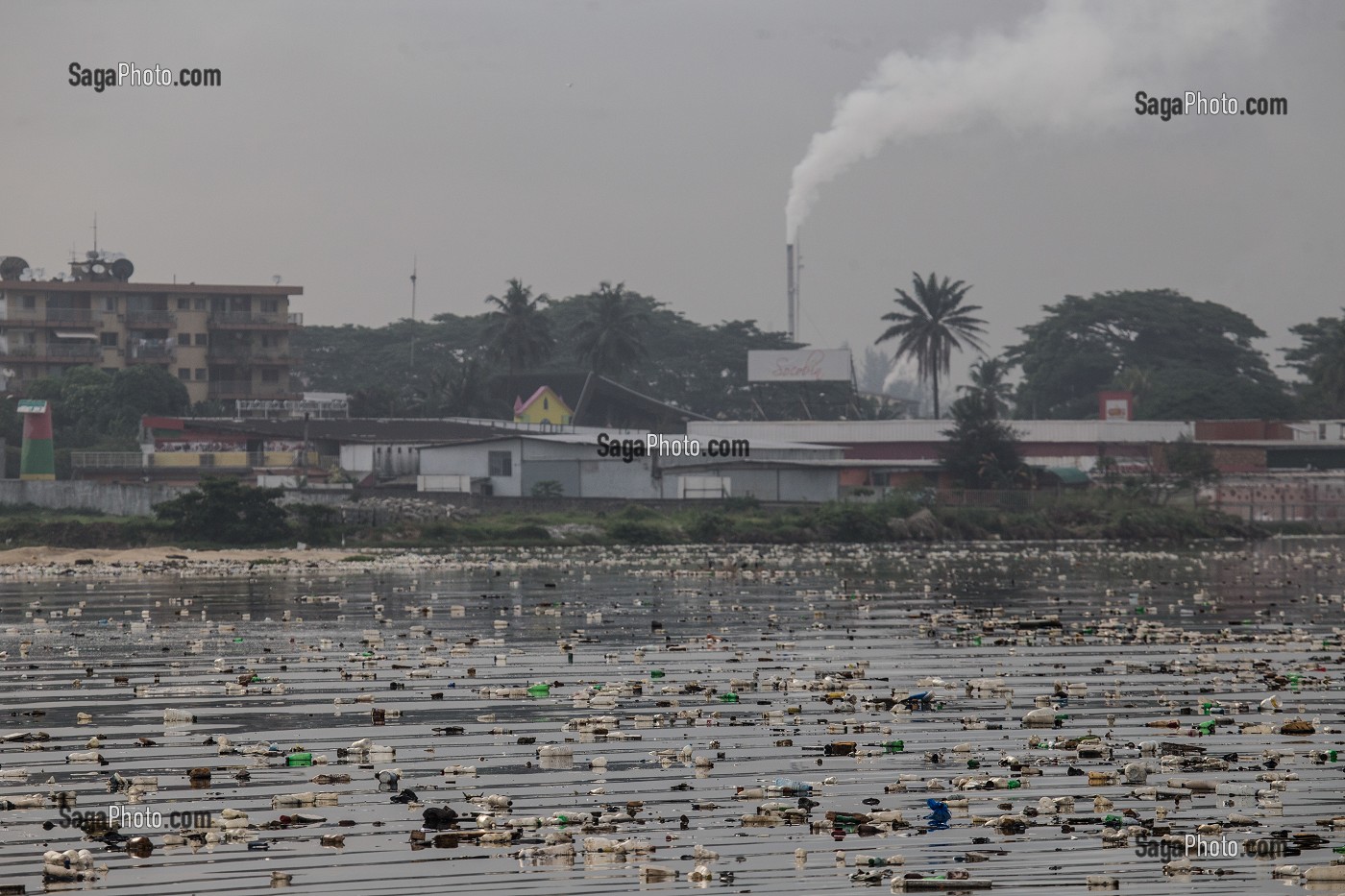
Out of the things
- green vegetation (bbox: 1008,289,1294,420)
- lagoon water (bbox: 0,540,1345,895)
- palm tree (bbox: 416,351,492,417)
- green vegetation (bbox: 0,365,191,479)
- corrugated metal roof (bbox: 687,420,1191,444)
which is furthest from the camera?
green vegetation (bbox: 1008,289,1294,420)

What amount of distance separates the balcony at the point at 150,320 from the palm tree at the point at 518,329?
21.8 meters

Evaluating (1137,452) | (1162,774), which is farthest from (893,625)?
(1137,452)

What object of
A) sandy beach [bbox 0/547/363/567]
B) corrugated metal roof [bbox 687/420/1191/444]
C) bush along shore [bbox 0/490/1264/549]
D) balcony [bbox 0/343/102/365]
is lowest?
sandy beach [bbox 0/547/363/567]

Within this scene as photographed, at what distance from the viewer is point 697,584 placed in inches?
1506

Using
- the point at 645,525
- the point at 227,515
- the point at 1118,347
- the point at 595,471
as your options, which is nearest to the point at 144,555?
the point at 227,515

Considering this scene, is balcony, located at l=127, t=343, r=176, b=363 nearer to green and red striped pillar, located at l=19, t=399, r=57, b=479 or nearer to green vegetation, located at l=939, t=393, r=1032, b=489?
green and red striped pillar, located at l=19, t=399, r=57, b=479

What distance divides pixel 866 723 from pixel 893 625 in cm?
1132

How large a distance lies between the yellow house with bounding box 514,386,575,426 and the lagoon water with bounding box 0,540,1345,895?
7057 cm

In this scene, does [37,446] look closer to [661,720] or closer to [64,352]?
[64,352]

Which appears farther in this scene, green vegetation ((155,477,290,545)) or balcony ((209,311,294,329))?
balcony ((209,311,294,329))

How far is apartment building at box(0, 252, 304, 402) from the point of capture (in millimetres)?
103812

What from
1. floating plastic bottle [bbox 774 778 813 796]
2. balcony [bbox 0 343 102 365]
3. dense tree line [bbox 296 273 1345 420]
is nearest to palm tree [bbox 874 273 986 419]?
dense tree line [bbox 296 273 1345 420]

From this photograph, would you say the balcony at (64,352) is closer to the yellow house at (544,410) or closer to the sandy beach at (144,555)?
the yellow house at (544,410)

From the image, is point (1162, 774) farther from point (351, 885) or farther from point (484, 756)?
point (351, 885)
